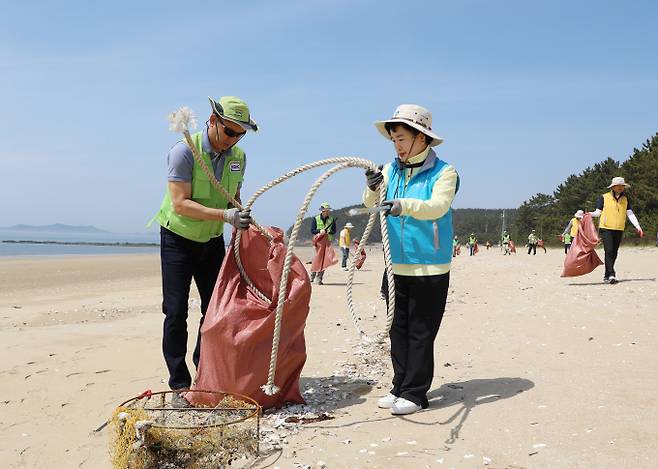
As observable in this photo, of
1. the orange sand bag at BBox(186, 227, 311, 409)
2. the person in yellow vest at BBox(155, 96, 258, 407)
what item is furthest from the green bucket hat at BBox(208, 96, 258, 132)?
the orange sand bag at BBox(186, 227, 311, 409)

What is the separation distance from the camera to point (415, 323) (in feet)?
11.6

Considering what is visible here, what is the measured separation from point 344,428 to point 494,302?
519 cm

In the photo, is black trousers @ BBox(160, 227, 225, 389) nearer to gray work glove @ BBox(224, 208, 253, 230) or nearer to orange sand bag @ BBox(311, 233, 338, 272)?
gray work glove @ BBox(224, 208, 253, 230)

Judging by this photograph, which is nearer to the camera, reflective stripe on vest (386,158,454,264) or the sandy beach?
the sandy beach

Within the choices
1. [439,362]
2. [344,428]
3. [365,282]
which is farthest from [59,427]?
[365,282]

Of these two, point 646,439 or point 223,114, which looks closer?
point 646,439

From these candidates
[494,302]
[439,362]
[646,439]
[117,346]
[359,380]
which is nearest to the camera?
[646,439]

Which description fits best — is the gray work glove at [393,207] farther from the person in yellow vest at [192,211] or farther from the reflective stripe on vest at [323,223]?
the reflective stripe on vest at [323,223]

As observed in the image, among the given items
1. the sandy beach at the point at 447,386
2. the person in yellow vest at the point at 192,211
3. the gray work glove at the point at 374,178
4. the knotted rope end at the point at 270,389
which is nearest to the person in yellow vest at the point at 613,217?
the sandy beach at the point at 447,386

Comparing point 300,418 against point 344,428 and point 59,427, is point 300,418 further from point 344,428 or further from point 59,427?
point 59,427

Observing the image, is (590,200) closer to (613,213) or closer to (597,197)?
(597,197)

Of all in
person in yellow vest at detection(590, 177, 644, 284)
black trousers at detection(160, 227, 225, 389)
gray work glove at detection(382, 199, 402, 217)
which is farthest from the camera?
person in yellow vest at detection(590, 177, 644, 284)

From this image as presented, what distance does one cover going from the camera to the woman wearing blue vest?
11.2 ft

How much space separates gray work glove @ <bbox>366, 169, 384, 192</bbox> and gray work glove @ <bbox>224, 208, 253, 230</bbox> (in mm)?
719
